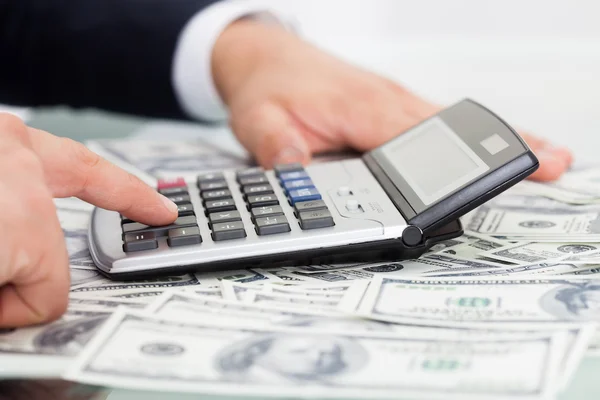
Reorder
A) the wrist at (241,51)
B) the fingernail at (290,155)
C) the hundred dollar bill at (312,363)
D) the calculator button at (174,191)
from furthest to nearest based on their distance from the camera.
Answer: the wrist at (241,51)
the fingernail at (290,155)
the calculator button at (174,191)
the hundred dollar bill at (312,363)

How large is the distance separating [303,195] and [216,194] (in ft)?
0.20

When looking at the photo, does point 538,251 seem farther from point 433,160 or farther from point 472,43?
point 472,43

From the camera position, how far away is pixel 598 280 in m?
0.45

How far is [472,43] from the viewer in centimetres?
187

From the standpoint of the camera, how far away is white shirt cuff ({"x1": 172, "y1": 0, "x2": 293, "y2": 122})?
3.02ft

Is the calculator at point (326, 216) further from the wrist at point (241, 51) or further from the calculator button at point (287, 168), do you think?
the wrist at point (241, 51)

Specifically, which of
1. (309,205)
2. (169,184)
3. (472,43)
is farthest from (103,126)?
(472,43)

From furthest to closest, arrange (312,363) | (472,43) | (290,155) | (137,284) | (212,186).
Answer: (472,43)
(290,155)
(212,186)
(137,284)
(312,363)

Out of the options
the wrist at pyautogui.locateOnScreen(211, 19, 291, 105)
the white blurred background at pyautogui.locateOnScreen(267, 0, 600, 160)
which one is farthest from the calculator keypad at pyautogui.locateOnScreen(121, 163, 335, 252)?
the white blurred background at pyautogui.locateOnScreen(267, 0, 600, 160)

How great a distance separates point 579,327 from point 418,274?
0.11 metres

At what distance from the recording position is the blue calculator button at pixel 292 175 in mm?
557

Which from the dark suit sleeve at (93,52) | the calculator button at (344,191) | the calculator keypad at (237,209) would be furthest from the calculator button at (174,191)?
the dark suit sleeve at (93,52)

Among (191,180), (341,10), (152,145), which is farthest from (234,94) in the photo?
(341,10)

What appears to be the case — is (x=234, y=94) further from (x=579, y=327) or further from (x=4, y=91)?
(x=579, y=327)
